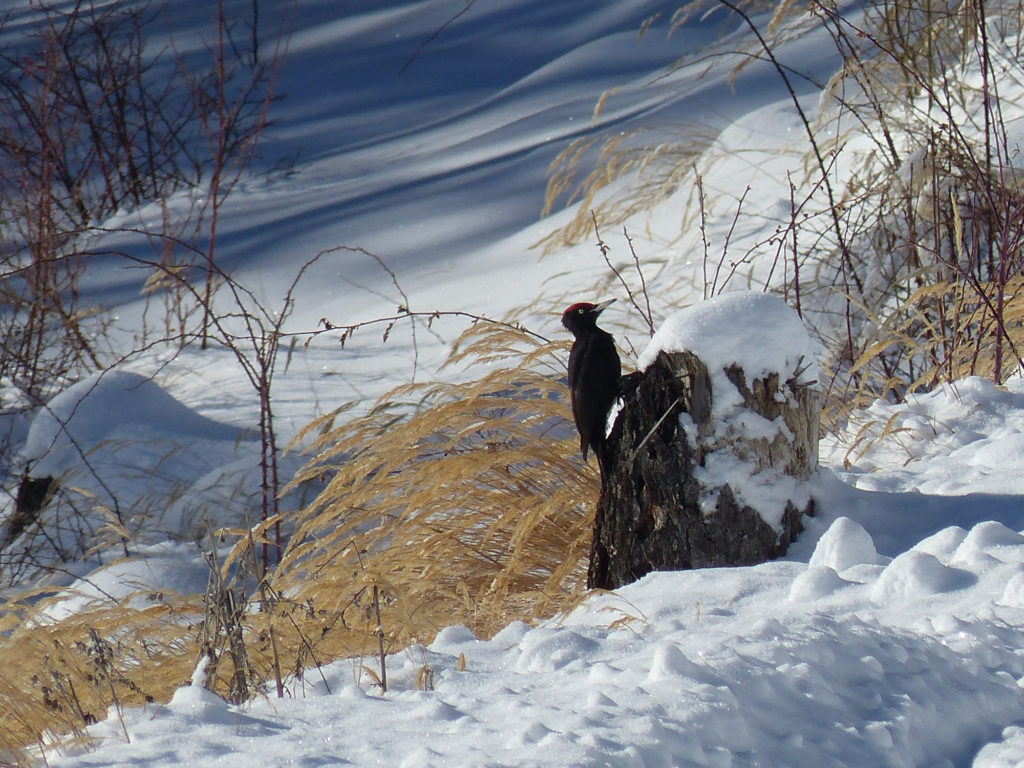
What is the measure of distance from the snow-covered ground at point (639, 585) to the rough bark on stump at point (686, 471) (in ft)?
0.31

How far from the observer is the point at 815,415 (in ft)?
6.21

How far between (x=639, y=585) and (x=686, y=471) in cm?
24

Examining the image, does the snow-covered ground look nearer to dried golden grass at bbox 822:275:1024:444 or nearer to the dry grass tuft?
dried golden grass at bbox 822:275:1024:444

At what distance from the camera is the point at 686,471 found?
185cm

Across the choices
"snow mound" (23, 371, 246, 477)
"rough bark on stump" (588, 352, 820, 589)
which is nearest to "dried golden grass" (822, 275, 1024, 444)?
"rough bark on stump" (588, 352, 820, 589)

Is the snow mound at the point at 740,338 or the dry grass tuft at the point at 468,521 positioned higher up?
the snow mound at the point at 740,338

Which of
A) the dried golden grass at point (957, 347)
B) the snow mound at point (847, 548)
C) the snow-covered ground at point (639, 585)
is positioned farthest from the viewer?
the dried golden grass at point (957, 347)

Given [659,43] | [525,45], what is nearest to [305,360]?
[659,43]

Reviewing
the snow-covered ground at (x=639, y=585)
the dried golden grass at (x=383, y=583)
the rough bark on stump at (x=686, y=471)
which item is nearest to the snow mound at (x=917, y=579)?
the snow-covered ground at (x=639, y=585)

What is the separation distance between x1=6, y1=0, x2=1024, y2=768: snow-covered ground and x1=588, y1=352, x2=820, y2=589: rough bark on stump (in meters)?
0.10

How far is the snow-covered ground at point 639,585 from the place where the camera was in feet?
3.71

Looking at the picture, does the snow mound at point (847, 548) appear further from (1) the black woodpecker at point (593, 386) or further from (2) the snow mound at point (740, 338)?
(1) the black woodpecker at point (593, 386)

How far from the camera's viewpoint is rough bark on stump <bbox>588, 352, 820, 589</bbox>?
1834 millimetres

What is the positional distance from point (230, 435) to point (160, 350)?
1.16 meters
